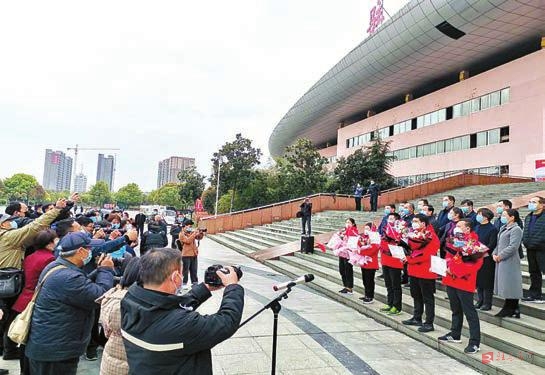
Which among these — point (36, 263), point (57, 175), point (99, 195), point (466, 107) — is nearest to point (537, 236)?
point (36, 263)

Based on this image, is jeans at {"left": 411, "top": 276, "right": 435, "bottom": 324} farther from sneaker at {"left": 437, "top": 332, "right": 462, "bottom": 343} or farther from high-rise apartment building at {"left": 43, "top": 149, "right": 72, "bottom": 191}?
high-rise apartment building at {"left": 43, "top": 149, "right": 72, "bottom": 191}

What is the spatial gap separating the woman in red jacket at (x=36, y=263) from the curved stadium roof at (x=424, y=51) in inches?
1009

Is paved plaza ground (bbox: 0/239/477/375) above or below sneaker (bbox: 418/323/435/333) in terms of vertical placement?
below

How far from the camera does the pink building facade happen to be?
23.7 metres

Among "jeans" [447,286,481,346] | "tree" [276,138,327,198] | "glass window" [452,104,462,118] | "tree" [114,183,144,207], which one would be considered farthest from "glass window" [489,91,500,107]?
"tree" [114,183,144,207]

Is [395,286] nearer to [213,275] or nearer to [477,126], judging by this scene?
[213,275]

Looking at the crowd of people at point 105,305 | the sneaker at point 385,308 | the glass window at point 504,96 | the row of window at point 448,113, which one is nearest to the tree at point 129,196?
the row of window at point 448,113

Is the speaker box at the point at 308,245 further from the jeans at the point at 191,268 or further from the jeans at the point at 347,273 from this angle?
the jeans at the point at 191,268

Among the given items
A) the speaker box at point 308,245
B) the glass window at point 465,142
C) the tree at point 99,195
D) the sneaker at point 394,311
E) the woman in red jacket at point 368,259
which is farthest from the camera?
the tree at point 99,195

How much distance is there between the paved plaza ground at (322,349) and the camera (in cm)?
429

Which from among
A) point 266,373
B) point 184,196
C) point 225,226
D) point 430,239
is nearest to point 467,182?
point 225,226

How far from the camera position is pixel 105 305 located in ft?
7.93

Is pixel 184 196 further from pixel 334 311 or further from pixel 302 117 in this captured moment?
pixel 334 311

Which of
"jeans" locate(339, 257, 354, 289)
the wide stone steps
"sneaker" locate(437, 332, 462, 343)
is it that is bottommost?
the wide stone steps
